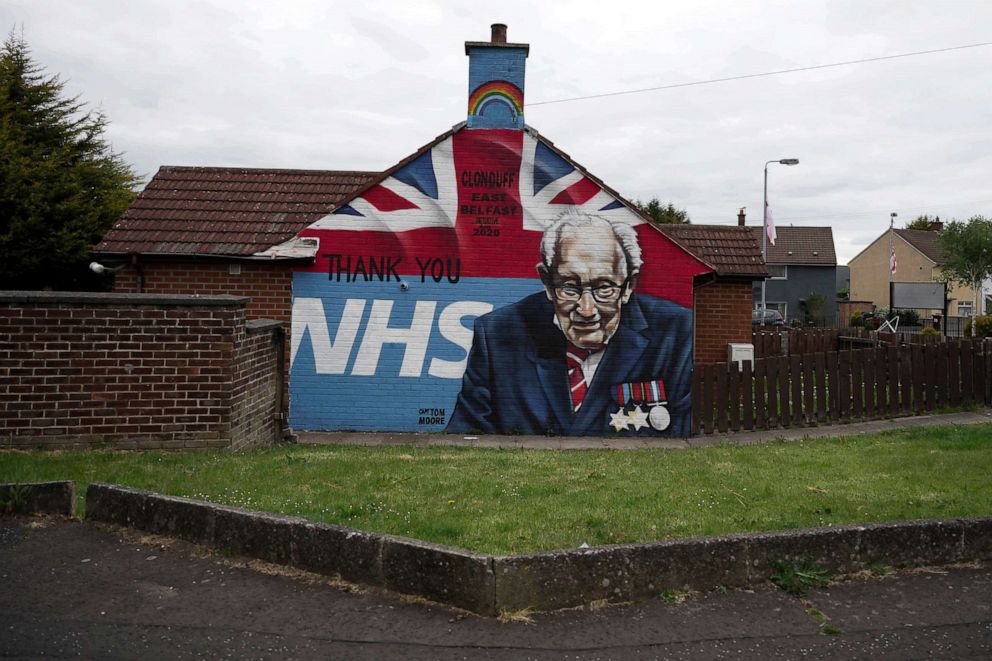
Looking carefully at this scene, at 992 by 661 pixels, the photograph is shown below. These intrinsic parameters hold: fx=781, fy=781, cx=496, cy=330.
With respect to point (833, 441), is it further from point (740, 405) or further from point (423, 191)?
point (423, 191)

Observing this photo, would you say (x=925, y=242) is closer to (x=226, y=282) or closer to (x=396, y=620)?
(x=226, y=282)

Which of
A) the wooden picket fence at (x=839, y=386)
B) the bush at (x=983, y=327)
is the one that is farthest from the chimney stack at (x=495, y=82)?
the bush at (x=983, y=327)

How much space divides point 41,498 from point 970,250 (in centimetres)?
5700

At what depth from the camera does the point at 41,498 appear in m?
5.79

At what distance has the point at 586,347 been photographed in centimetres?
1267

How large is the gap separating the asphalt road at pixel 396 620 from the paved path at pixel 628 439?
646 cm

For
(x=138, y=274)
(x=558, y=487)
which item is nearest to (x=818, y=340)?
(x=558, y=487)

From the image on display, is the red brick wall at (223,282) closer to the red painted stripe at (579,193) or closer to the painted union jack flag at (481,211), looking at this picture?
the painted union jack flag at (481,211)

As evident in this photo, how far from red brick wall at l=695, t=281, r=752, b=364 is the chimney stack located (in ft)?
15.9

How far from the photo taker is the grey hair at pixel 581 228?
12617 mm

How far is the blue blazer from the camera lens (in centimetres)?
1266

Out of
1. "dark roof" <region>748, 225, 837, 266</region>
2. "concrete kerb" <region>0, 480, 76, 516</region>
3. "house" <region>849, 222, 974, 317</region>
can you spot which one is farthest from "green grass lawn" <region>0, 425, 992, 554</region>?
"house" <region>849, 222, 974, 317</region>

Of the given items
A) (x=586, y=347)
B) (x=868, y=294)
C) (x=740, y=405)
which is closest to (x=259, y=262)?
(x=586, y=347)

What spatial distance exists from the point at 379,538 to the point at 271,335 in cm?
626
